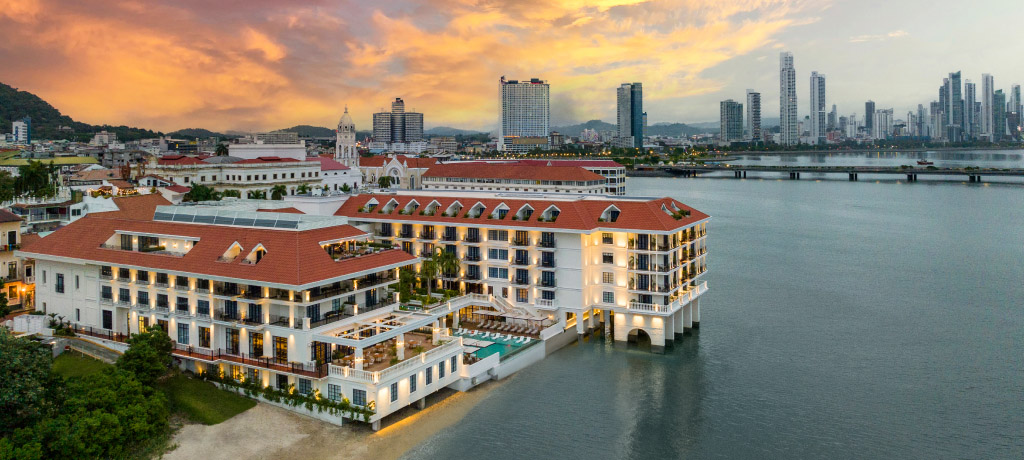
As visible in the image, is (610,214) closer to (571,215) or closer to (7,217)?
(571,215)

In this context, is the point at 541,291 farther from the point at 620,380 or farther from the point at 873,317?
the point at 873,317

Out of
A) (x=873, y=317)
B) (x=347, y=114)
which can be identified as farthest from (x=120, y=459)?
(x=347, y=114)

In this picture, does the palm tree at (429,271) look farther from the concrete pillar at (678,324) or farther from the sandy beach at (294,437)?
the concrete pillar at (678,324)

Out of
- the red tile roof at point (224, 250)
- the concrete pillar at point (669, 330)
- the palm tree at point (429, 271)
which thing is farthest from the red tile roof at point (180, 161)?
the concrete pillar at point (669, 330)

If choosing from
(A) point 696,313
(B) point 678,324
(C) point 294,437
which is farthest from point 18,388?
(A) point 696,313

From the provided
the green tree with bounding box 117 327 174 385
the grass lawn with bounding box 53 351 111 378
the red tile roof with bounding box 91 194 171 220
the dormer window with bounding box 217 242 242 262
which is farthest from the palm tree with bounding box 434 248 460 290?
the grass lawn with bounding box 53 351 111 378

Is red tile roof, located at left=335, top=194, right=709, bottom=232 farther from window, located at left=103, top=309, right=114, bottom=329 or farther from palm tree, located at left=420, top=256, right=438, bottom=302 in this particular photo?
window, located at left=103, top=309, right=114, bottom=329
